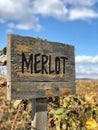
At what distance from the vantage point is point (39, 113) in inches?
138

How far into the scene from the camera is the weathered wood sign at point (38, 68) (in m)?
3.15

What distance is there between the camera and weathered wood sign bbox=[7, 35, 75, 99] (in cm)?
315

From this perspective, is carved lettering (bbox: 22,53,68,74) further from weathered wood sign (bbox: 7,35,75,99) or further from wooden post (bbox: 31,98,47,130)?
wooden post (bbox: 31,98,47,130)

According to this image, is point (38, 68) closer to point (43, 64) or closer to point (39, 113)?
point (43, 64)

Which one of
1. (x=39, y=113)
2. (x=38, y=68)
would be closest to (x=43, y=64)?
(x=38, y=68)

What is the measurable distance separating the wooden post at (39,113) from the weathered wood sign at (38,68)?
92 millimetres

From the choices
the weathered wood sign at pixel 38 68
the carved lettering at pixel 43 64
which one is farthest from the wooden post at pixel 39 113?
the carved lettering at pixel 43 64

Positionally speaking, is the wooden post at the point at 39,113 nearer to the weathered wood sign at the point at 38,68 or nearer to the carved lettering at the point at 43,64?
the weathered wood sign at the point at 38,68

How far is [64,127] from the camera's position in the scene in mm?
4207

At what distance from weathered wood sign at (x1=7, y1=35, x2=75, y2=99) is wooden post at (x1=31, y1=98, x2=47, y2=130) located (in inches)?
3.6

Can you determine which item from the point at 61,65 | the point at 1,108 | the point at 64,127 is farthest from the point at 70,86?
the point at 1,108

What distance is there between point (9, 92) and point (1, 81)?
20 centimetres

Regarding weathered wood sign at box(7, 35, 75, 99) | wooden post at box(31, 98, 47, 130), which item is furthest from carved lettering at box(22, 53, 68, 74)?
wooden post at box(31, 98, 47, 130)

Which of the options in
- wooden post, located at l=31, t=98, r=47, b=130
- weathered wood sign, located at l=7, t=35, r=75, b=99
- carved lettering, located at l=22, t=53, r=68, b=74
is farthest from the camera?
wooden post, located at l=31, t=98, r=47, b=130
